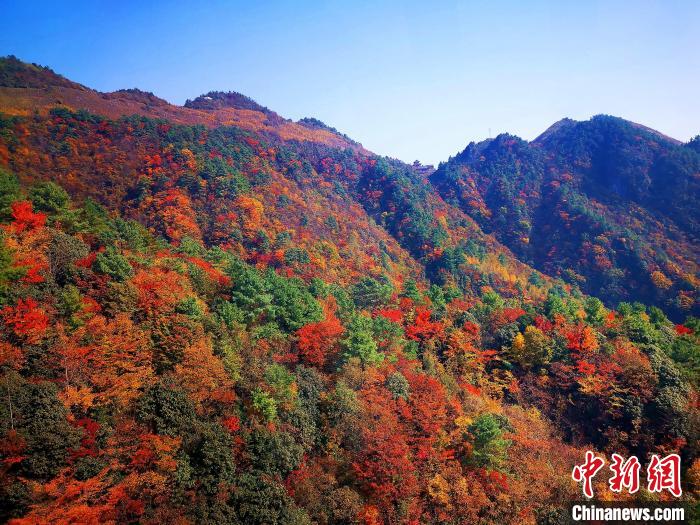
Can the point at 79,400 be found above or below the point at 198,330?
below

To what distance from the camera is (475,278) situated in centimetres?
12550

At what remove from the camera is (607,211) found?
165m

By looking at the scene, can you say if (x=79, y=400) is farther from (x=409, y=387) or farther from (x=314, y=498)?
(x=409, y=387)

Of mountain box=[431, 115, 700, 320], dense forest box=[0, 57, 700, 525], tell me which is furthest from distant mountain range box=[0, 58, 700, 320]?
dense forest box=[0, 57, 700, 525]

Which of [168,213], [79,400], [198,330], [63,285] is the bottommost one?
[79,400]

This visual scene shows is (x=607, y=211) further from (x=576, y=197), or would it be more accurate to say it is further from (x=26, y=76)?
(x=26, y=76)

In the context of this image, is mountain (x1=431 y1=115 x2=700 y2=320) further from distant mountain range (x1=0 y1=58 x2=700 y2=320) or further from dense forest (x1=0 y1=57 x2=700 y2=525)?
dense forest (x1=0 y1=57 x2=700 y2=525)

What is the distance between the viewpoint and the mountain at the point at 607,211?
437ft

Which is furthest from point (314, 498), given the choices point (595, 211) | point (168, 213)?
point (595, 211)

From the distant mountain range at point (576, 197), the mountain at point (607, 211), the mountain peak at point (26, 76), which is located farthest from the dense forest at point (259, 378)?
the mountain at point (607, 211)

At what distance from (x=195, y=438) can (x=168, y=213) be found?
72.9 m

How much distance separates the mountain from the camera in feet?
437

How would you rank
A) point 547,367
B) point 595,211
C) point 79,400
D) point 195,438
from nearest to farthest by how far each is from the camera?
1. point 79,400
2. point 195,438
3. point 547,367
4. point 595,211

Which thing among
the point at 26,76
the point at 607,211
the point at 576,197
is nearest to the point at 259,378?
the point at 26,76
